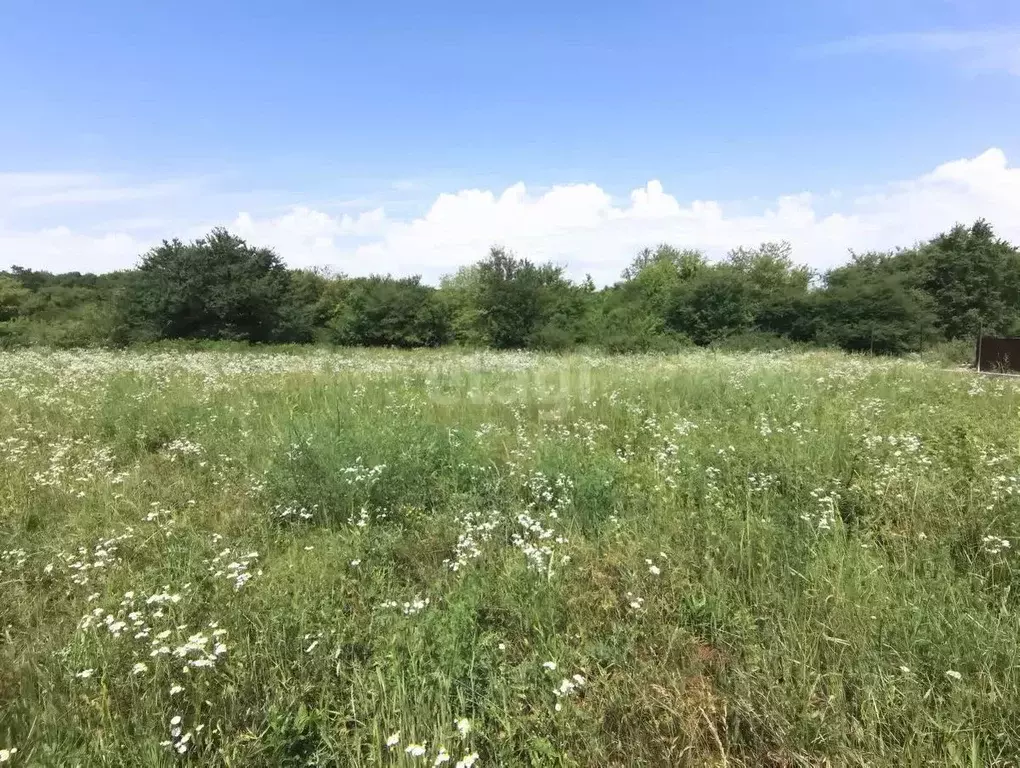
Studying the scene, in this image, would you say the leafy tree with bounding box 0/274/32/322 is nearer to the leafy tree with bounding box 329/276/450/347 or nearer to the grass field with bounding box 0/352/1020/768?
the leafy tree with bounding box 329/276/450/347

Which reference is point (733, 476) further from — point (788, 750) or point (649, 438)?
point (788, 750)

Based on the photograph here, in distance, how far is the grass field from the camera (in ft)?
6.92

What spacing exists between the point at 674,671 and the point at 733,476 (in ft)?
7.95

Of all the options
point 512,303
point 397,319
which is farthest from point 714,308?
point 397,319

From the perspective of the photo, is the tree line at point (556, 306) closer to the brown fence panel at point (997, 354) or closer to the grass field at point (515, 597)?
the brown fence panel at point (997, 354)

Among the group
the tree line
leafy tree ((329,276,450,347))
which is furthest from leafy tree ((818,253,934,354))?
leafy tree ((329,276,450,347))

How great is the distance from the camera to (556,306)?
30.5 meters

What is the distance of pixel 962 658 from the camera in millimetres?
2291

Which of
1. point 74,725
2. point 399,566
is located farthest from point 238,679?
point 399,566

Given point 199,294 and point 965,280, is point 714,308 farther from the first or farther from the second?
point 199,294

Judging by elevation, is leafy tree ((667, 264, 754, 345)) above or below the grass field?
above

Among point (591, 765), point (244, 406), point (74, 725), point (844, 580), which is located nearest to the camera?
point (591, 765)

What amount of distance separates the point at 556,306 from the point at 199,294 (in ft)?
62.9

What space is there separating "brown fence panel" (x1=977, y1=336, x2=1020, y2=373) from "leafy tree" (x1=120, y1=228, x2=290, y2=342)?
32064 millimetres
